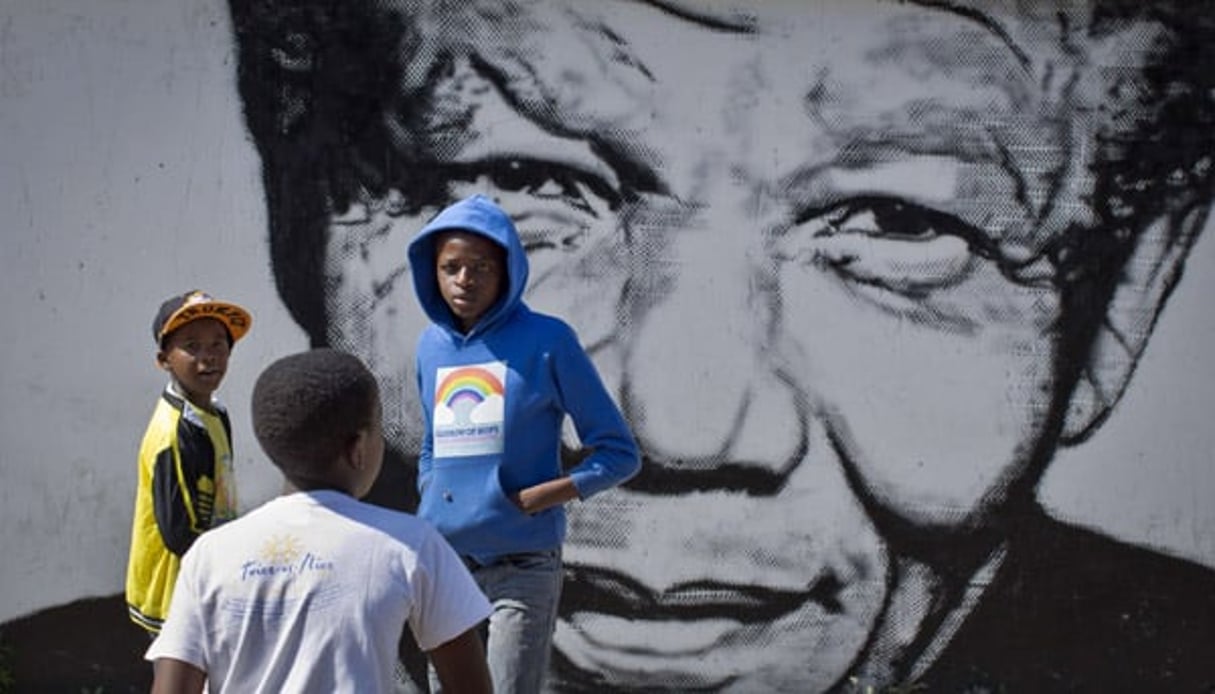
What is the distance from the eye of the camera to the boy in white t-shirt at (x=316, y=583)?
8.52 feet

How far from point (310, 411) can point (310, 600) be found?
0.93 ft

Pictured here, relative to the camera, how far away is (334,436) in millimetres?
2684

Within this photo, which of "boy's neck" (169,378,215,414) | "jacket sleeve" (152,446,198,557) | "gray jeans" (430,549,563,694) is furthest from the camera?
"boy's neck" (169,378,215,414)

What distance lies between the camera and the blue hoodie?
12.5 ft

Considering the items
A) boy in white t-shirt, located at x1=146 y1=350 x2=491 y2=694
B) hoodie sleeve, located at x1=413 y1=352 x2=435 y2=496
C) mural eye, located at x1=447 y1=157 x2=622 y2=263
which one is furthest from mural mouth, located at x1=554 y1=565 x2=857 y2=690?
boy in white t-shirt, located at x1=146 y1=350 x2=491 y2=694

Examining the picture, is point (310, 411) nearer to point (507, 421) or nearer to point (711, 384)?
point (507, 421)

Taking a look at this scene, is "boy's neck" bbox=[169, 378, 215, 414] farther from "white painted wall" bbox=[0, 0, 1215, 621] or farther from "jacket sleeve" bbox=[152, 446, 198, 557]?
"white painted wall" bbox=[0, 0, 1215, 621]

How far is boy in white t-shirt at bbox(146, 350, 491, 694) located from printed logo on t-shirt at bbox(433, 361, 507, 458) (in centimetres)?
111

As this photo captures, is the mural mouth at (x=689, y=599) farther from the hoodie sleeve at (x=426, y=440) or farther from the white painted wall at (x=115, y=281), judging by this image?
the hoodie sleeve at (x=426, y=440)

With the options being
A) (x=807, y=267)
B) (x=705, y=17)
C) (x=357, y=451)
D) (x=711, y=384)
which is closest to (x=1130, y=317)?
(x=807, y=267)

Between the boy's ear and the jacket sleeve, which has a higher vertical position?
the boy's ear

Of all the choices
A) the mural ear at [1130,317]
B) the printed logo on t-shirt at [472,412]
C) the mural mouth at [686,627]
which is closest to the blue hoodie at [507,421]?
the printed logo on t-shirt at [472,412]

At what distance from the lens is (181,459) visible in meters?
4.01

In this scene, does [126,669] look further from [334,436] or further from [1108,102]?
[1108,102]
